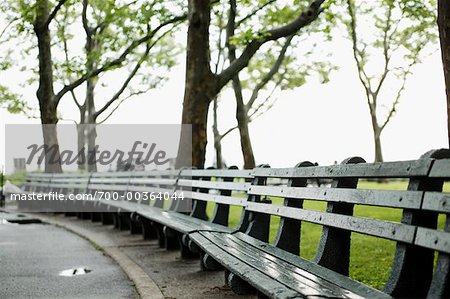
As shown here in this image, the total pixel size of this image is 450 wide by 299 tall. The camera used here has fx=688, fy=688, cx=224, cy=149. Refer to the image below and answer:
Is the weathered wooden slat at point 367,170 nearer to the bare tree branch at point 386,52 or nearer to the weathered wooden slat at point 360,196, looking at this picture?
the weathered wooden slat at point 360,196

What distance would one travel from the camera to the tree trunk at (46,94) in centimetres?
2038

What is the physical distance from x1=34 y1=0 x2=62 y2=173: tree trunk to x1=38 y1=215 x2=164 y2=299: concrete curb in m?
7.79

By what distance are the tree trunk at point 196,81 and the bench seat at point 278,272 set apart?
254 inches

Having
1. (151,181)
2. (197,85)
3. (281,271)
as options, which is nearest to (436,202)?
(281,271)

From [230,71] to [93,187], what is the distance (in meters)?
3.91

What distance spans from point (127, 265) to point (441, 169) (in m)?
5.23

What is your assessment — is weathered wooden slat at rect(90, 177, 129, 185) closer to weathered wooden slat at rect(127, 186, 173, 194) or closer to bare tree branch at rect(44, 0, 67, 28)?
weathered wooden slat at rect(127, 186, 173, 194)

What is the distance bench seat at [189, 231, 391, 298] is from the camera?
12.5 feet

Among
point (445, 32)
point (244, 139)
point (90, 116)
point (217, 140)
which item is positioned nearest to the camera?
point (445, 32)

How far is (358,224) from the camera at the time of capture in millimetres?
4191

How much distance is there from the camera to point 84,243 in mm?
10477

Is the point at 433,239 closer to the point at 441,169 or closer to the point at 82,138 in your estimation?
the point at 441,169

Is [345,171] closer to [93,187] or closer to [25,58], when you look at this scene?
[93,187]

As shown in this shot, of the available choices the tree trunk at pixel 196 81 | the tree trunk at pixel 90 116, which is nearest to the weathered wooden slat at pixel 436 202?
the tree trunk at pixel 196 81
